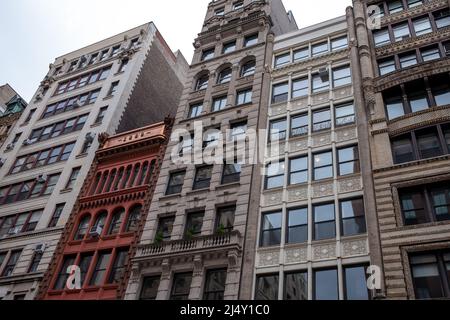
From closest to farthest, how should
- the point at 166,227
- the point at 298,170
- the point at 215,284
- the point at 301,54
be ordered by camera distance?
the point at 215,284 → the point at 298,170 → the point at 166,227 → the point at 301,54

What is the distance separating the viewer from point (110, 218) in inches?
1223

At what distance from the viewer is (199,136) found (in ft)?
106

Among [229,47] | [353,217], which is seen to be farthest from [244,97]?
[353,217]

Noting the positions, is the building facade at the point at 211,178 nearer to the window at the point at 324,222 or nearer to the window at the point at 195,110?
the window at the point at 195,110

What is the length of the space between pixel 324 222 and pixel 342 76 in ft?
39.5

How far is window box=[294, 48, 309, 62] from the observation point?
33744 mm

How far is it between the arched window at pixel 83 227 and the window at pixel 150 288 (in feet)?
26.6

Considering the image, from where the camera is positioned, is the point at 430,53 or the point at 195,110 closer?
the point at 430,53

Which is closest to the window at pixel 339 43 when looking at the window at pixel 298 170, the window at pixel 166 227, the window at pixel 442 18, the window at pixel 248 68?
the window at pixel 442 18

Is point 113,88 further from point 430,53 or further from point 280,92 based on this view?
point 430,53

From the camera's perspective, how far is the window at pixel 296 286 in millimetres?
21094

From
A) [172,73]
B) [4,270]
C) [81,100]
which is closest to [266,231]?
[4,270]

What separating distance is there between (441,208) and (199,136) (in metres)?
17.4
